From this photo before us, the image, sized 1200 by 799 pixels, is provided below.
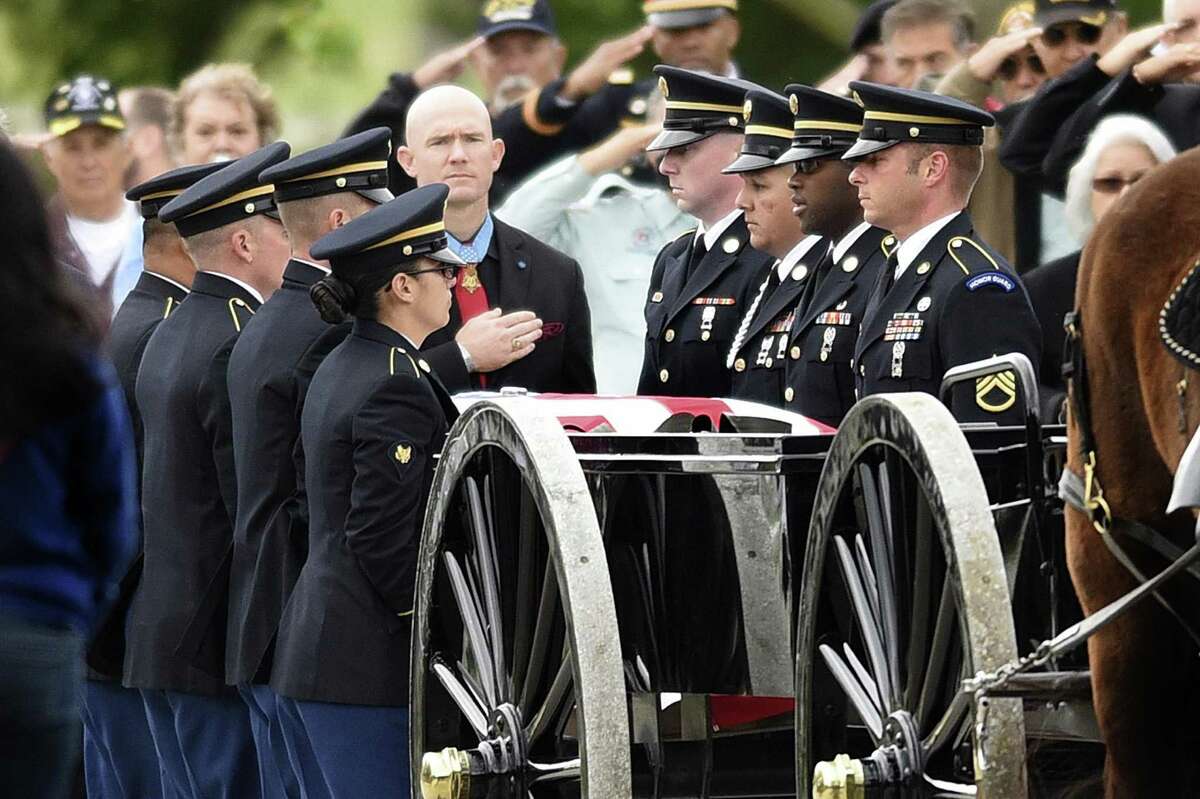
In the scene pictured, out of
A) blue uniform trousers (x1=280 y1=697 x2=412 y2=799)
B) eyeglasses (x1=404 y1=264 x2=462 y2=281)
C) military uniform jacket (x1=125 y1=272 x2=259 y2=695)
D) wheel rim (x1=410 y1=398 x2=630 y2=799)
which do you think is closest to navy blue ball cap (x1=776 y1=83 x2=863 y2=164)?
eyeglasses (x1=404 y1=264 x2=462 y2=281)

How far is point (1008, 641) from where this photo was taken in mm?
4445

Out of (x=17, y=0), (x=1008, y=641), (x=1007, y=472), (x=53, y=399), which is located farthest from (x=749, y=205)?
(x=17, y=0)

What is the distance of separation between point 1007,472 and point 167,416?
2.55 meters

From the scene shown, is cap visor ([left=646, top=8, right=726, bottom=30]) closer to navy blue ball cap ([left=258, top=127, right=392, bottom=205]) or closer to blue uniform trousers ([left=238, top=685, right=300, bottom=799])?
navy blue ball cap ([left=258, top=127, right=392, bottom=205])

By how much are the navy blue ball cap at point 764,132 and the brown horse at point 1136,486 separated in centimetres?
218

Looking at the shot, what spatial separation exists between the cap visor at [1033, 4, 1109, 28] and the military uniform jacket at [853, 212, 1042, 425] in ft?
5.94

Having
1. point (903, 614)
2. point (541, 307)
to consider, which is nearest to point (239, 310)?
point (541, 307)

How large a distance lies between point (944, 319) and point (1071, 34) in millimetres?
2120

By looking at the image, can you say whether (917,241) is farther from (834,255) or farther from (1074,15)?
(1074,15)

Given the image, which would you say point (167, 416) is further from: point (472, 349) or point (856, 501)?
point (856, 501)

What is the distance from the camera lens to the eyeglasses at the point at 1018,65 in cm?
820

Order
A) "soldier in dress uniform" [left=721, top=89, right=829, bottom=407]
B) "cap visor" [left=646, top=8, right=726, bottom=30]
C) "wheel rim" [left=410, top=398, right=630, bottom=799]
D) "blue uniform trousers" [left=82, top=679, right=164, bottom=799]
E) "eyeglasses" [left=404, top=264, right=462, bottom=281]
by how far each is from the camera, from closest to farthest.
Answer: "wheel rim" [left=410, top=398, right=630, bottom=799] < "eyeglasses" [left=404, top=264, right=462, bottom=281] < "soldier in dress uniform" [left=721, top=89, right=829, bottom=407] < "blue uniform trousers" [left=82, top=679, right=164, bottom=799] < "cap visor" [left=646, top=8, right=726, bottom=30]

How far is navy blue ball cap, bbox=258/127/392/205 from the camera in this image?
6.84 meters

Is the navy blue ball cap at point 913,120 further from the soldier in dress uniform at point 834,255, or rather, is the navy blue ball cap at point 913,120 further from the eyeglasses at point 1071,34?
the eyeglasses at point 1071,34
